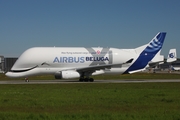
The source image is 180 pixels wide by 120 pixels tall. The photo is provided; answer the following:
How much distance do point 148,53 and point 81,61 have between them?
10.2m

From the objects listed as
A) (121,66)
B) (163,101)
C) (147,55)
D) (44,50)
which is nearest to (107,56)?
(121,66)

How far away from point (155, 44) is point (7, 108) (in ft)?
113

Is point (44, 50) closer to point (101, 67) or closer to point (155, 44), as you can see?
point (101, 67)

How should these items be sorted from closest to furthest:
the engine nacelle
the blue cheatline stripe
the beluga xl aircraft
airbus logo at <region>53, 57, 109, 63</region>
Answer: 1. the engine nacelle
2. the beluga xl aircraft
3. airbus logo at <region>53, 57, 109, 63</region>
4. the blue cheatline stripe

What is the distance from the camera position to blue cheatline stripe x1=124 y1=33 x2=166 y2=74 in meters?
44.4

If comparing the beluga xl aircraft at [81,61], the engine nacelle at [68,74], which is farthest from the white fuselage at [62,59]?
the engine nacelle at [68,74]

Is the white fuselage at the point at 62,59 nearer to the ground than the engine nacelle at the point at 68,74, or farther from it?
farther from it

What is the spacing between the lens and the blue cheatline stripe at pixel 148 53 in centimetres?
4443

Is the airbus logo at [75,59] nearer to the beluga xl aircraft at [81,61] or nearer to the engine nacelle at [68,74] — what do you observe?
the beluga xl aircraft at [81,61]

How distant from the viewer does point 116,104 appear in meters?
15.9

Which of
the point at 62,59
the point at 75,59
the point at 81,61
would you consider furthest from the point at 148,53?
the point at 62,59

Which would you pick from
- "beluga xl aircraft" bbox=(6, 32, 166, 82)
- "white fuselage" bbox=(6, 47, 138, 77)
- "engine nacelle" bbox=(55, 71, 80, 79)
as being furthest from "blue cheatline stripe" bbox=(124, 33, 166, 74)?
"engine nacelle" bbox=(55, 71, 80, 79)

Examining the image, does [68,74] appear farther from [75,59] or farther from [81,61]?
[81,61]

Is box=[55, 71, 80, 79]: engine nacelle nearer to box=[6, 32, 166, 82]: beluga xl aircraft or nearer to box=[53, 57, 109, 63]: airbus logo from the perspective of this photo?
box=[6, 32, 166, 82]: beluga xl aircraft
